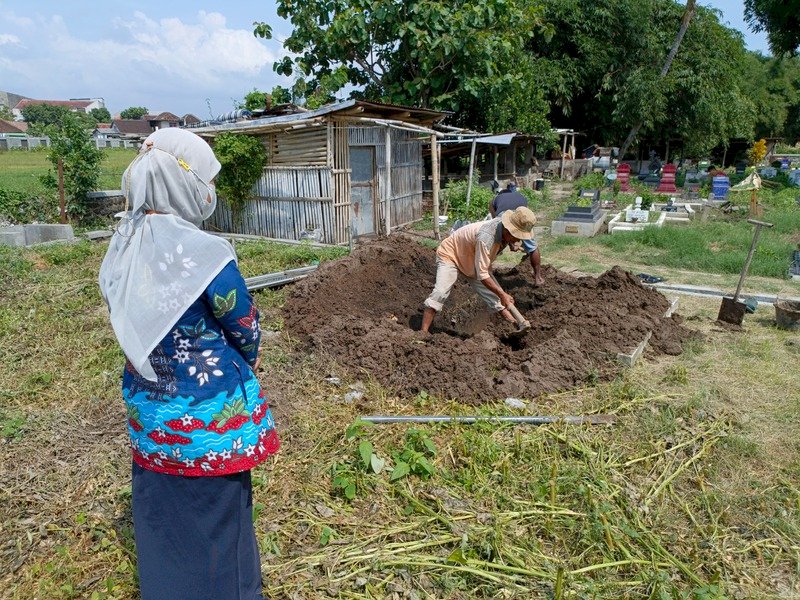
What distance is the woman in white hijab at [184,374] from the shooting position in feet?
6.19

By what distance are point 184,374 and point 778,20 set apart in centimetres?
2670

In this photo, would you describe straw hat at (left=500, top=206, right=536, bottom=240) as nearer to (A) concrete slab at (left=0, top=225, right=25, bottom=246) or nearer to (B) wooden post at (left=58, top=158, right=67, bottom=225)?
(A) concrete slab at (left=0, top=225, right=25, bottom=246)

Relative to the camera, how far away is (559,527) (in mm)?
3061

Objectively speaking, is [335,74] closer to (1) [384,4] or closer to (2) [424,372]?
(1) [384,4]

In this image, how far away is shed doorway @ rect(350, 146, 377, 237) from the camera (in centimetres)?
1201

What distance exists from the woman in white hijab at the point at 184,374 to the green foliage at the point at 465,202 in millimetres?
12723

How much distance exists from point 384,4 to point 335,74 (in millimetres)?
2523

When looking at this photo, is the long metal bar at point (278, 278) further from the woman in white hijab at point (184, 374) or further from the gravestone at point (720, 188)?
the gravestone at point (720, 188)

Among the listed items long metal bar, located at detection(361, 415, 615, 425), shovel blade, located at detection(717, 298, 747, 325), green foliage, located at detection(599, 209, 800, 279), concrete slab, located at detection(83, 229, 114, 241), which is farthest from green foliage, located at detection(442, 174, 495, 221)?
long metal bar, located at detection(361, 415, 615, 425)

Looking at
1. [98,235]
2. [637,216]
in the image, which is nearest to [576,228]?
[637,216]

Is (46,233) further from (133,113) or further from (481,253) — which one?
(133,113)

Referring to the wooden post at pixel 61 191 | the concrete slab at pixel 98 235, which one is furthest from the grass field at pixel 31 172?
the concrete slab at pixel 98 235

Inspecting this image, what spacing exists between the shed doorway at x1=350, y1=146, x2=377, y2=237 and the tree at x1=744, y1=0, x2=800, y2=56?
17605 mm

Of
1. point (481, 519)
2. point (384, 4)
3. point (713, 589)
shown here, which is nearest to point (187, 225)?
point (481, 519)
